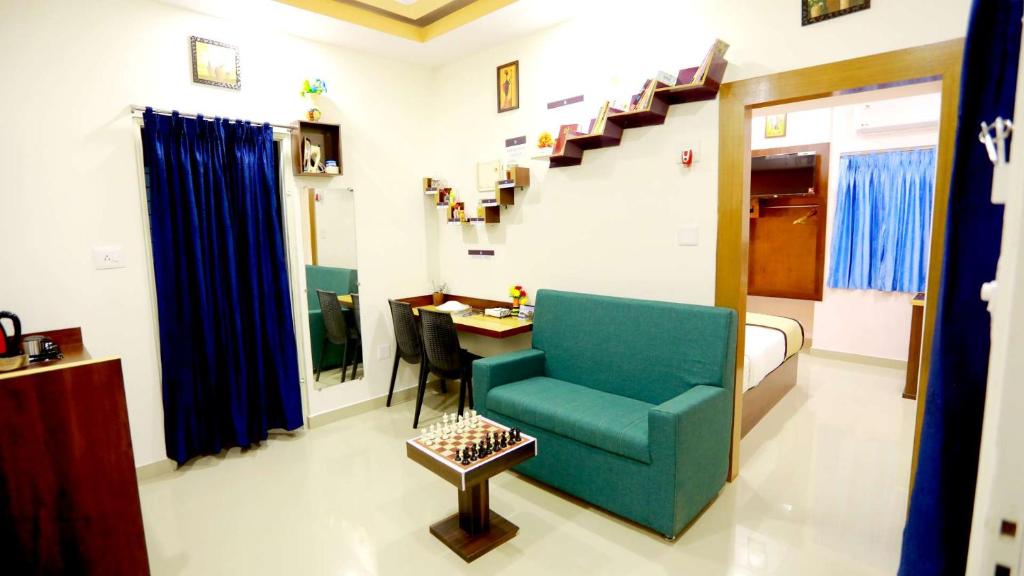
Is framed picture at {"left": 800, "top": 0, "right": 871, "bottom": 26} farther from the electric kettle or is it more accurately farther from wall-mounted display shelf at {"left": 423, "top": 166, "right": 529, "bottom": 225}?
the electric kettle

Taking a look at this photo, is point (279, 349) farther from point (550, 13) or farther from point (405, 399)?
point (550, 13)

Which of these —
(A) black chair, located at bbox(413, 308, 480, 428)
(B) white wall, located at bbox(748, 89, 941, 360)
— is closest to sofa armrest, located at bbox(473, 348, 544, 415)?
(A) black chair, located at bbox(413, 308, 480, 428)

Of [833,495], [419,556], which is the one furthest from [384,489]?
[833,495]

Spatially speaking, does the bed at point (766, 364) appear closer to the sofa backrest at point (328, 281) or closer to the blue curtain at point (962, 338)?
the blue curtain at point (962, 338)

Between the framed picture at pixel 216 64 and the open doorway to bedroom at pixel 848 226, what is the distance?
4148 millimetres

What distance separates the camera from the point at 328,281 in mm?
3834

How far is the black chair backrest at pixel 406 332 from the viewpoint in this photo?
3805mm

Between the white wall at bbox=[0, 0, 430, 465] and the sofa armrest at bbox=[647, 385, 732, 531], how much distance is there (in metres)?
2.90

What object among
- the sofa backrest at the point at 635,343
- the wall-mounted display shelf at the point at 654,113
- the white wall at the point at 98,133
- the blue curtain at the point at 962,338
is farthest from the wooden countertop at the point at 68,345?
the blue curtain at the point at 962,338

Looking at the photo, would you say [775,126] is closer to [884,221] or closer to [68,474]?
[884,221]

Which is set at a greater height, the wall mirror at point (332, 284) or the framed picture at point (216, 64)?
the framed picture at point (216, 64)

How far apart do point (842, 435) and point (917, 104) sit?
3321mm

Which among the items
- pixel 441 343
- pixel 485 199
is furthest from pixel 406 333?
pixel 485 199

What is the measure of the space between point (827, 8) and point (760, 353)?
81.5 inches
